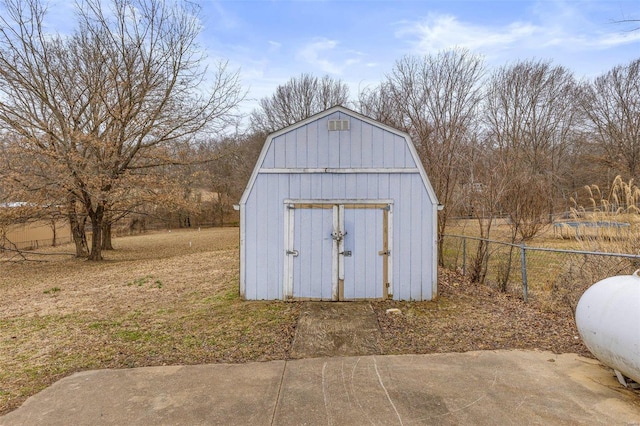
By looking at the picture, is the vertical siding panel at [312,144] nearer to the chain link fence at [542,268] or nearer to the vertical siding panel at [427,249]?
the vertical siding panel at [427,249]

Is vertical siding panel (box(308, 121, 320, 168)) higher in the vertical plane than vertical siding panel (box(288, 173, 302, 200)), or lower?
higher

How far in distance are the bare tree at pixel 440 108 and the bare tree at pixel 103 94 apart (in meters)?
6.78

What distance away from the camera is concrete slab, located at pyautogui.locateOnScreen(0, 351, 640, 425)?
9.21ft

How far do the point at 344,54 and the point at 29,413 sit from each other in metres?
15.5

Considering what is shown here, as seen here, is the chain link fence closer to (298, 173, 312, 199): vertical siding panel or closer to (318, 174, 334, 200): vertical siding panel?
(318, 174, 334, 200): vertical siding panel

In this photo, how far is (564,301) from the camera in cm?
542

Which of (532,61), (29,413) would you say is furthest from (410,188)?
(532,61)

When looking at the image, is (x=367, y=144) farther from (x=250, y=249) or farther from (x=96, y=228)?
(x=96, y=228)

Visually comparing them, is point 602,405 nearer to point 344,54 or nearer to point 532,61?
point 344,54

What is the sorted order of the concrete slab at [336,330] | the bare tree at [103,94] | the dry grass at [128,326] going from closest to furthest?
the dry grass at [128,326]
the concrete slab at [336,330]
the bare tree at [103,94]

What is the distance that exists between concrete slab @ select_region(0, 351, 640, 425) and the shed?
7.34ft

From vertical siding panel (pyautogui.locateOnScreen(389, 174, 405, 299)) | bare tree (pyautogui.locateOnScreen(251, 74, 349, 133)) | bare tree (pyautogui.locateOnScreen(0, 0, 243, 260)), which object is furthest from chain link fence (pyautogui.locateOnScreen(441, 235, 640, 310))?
bare tree (pyautogui.locateOnScreen(251, 74, 349, 133))

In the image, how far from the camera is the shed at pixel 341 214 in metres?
6.05

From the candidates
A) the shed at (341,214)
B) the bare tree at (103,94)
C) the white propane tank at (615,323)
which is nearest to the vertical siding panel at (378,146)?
the shed at (341,214)
